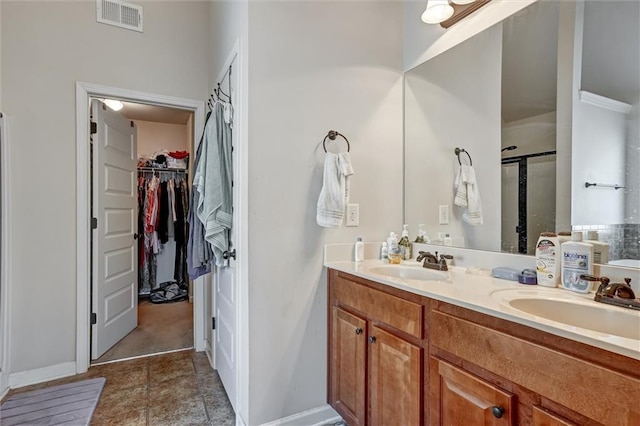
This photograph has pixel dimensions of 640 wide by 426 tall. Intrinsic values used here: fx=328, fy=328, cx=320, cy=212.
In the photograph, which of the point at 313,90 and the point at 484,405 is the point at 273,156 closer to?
the point at 313,90

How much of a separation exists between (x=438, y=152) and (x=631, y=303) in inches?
47.6

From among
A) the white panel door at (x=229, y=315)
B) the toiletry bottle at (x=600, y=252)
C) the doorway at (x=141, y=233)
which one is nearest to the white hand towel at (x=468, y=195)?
the toiletry bottle at (x=600, y=252)

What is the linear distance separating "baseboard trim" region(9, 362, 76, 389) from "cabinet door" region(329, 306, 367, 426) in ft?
6.53

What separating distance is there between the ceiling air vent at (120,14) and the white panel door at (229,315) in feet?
4.24

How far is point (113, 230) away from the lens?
2.89 metres

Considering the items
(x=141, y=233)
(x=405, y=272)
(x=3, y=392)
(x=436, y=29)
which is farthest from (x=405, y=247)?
(x=141, y=233)

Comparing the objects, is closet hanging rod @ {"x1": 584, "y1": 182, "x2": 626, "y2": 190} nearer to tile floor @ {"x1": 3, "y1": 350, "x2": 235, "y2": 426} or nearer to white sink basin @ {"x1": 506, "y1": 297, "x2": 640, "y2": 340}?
white sink basin @ {"x1": 506, "y1": 297, "x2": 640, "y2": 340}

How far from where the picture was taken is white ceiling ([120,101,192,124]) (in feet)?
13.5

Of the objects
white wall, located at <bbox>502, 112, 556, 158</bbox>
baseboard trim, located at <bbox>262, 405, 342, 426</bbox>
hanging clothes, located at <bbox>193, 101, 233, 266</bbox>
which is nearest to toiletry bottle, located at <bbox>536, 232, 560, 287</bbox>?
white wall, located at <bbox>502, 112, 556, 158</bbox>

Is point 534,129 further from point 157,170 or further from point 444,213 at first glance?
point 157,170

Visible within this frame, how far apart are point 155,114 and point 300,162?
3481mm

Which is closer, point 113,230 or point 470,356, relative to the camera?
point 470,356

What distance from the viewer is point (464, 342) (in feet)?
3.50

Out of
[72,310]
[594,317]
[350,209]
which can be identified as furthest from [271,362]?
[72,310]
